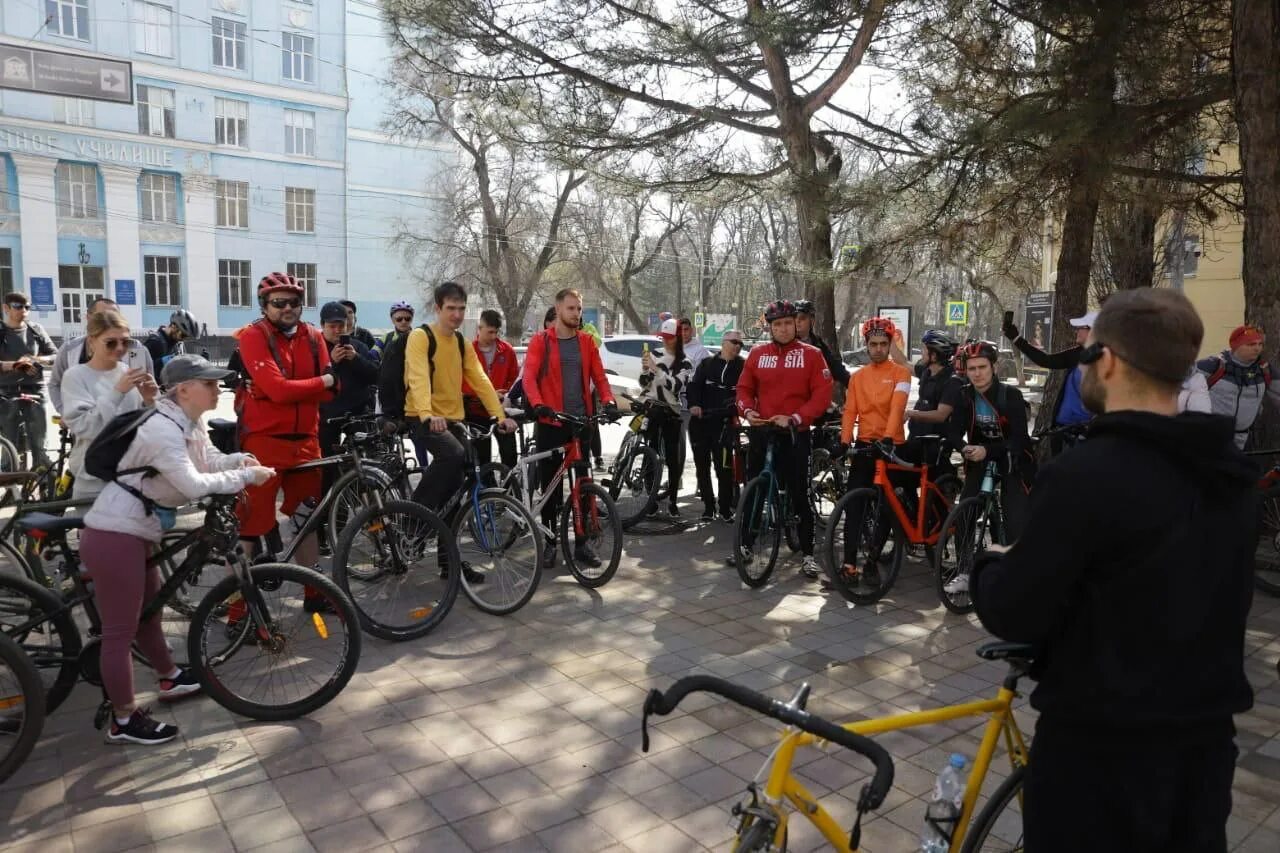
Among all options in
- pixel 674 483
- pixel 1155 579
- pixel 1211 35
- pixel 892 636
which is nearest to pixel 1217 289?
pixel 1211 35

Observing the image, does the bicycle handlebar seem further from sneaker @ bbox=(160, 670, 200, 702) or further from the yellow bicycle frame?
sneaker @ bbox=(160, 670, 200, 702)

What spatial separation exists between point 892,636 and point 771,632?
2.30ft

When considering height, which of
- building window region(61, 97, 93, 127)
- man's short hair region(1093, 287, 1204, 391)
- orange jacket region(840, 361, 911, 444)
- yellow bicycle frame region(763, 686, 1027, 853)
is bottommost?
yellow bicycle frame region(763, 686, 1027, 853)

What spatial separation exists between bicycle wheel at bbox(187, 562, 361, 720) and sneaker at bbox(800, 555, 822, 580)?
11.4 feet

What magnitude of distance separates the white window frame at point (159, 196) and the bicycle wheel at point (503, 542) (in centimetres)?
3712

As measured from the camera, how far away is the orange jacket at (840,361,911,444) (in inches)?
251

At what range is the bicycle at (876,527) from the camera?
19.6ft

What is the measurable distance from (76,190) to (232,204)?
5.55 metres

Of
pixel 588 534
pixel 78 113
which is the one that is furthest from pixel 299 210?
pixel 588 534

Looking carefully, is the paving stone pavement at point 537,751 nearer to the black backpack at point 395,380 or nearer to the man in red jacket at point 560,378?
the man in red jacket at point 560,378

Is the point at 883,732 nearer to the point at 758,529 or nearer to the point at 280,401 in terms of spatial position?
the point at 280,401

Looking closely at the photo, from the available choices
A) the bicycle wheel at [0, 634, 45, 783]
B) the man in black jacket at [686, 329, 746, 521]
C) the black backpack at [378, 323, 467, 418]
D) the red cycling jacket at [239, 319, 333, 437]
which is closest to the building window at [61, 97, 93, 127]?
the man in black jacket at [686, 329, 746, 521]

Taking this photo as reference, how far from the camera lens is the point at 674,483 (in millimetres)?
8695

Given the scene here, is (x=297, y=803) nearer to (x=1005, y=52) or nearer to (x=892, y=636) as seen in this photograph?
(x=892, y=636)
